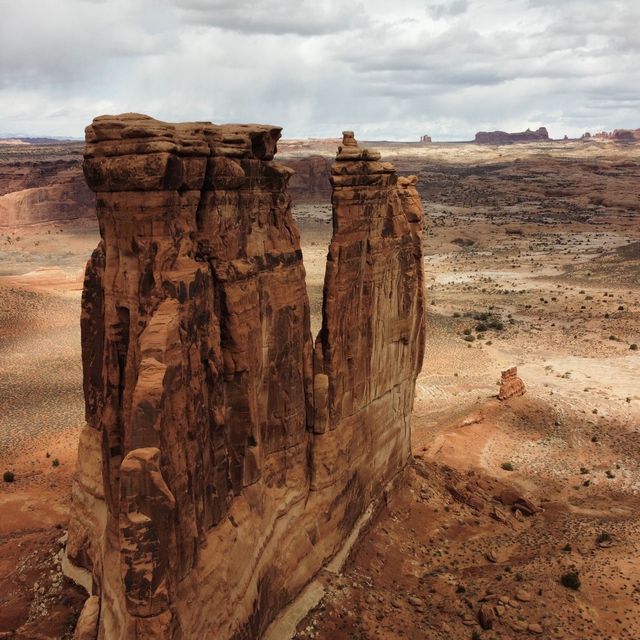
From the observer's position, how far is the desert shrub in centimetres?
2183

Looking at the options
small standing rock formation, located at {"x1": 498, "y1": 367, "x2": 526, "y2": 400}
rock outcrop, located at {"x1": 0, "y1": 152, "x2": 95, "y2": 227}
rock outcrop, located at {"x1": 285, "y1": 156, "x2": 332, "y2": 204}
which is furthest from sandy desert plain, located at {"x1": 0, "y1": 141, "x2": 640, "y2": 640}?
rock outcrop, located at {"x1": 285, "y1": 156, "x2": 332, "y2": 204}

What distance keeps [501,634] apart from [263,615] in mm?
7002

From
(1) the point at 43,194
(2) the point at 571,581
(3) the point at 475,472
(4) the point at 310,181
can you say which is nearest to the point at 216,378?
(2) the point at 571,581

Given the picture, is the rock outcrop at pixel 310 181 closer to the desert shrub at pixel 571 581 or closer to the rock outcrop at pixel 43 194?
the rock outcrop at pixel 43 194

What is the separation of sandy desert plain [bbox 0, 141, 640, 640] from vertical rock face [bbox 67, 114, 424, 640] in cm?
215

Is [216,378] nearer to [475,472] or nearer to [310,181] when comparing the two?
[475,472]

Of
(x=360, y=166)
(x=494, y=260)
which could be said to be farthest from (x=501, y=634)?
(x=494, y=260)

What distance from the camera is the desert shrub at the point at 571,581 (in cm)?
2183

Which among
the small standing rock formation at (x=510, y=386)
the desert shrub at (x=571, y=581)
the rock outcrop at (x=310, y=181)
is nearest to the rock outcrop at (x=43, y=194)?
the rock outcrop at (x=310, y=181)

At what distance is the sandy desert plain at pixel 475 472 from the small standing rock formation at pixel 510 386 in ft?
1.60

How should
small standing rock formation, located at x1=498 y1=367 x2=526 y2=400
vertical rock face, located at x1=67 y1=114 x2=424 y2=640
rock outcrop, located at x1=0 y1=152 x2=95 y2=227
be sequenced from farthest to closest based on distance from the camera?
1. rock outcrop, located at x1=0 y1=152 x2=95 y2=227
2. small standing rock formation, located at x1=498 y1=367 x2=526 y2=400
3. vertical rock face, located at x1=67 y1=114 x2=424 y2=640

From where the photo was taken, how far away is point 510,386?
40281 millimetres

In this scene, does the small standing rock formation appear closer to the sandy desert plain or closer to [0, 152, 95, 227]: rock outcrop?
the sandy desert plain

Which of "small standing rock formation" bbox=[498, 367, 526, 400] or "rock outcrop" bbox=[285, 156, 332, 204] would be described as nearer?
"small standing rock formation" bbox=[498, 367, 526, 400]
